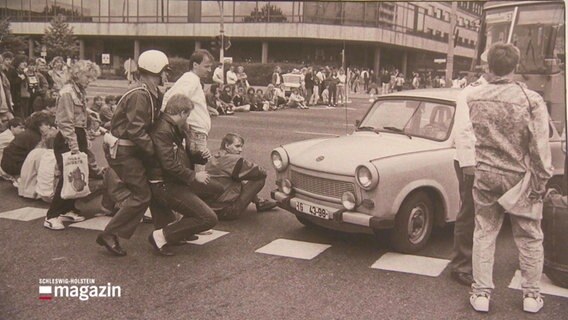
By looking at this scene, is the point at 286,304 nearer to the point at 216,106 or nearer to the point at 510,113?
the point at 510,113

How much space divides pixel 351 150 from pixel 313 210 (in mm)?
540

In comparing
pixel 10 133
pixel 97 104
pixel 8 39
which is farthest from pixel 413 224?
pixel 10 133

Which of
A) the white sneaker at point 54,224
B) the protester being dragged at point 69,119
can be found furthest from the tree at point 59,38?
the white sneaker at point 54,224

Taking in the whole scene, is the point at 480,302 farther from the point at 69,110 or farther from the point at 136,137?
the point at 69,110

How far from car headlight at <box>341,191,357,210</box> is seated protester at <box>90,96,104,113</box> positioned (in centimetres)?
285

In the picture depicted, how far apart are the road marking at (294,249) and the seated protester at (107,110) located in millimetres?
1906

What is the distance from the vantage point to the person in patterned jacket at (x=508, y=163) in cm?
328

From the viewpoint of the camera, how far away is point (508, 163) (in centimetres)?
336

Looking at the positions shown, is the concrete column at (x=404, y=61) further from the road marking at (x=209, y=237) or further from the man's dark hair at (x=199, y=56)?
the road marking at (x=209, y=237)

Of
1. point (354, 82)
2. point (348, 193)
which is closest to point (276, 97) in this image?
point (354, 82)

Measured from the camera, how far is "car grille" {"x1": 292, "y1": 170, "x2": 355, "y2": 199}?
4607mm

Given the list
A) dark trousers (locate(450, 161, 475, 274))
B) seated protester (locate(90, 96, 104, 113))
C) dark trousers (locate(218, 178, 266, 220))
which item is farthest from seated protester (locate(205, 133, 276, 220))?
dark trousers (locate(450, 161, 475, 274))

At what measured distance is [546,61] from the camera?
10.7 feet

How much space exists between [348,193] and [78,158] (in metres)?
2.22
